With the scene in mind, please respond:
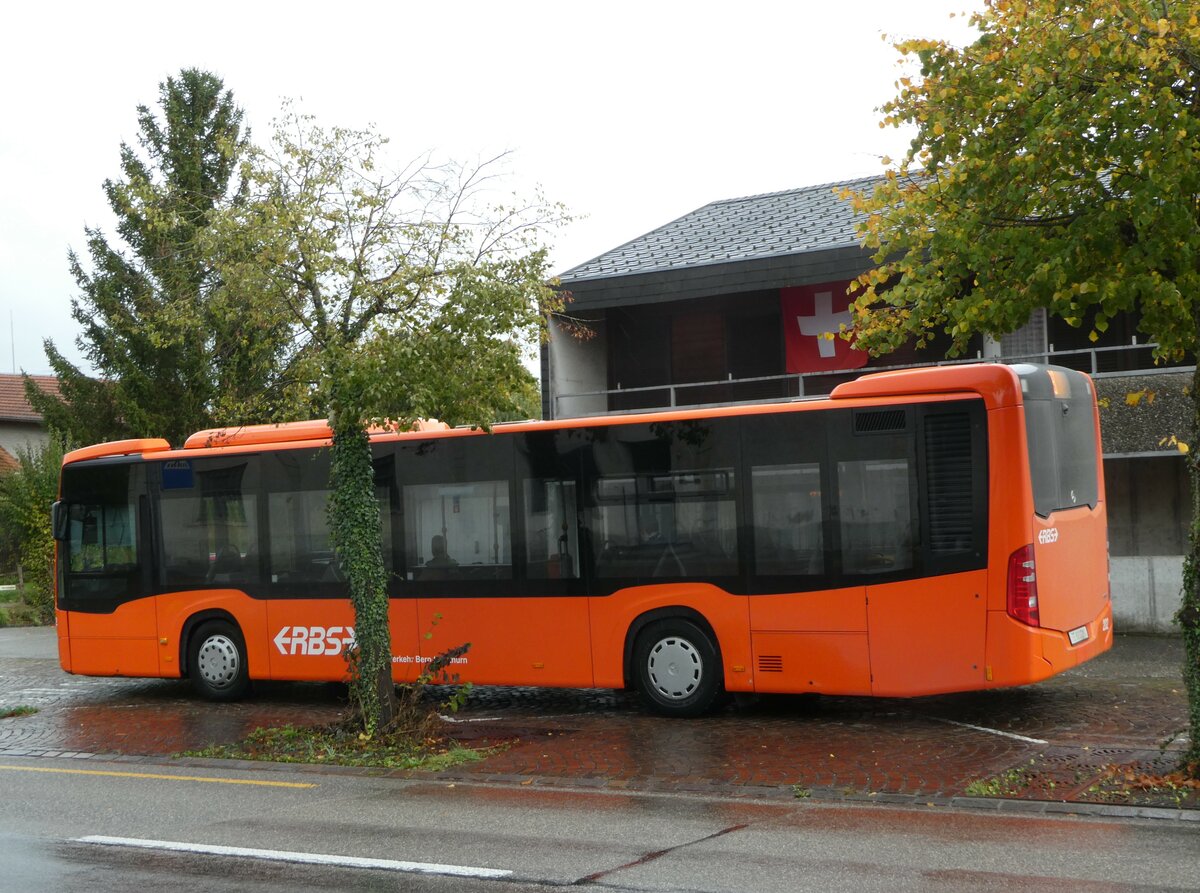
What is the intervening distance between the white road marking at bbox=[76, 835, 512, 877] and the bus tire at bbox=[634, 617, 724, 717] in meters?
5.53

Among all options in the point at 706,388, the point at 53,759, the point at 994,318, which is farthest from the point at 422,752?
the point at 706,388

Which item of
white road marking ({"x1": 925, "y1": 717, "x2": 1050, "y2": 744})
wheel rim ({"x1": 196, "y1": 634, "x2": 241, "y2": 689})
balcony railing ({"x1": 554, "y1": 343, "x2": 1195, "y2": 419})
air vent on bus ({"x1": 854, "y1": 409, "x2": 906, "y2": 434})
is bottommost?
white road marking ({"x1": 925, "y1": 717, "x2": 1050, "y2": 744})

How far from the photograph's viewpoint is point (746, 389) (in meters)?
23.4

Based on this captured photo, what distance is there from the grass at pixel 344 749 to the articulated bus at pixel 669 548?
190 centimetres

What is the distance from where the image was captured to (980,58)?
990cm

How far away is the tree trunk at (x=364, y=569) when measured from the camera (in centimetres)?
1185

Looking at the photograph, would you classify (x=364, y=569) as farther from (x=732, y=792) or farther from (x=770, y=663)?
(x=732, y=792)

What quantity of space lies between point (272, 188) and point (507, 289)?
2318 millimetres

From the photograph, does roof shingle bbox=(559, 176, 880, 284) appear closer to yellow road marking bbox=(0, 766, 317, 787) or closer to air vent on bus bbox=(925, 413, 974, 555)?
air vent on bus bbox=(925, 413, 974, 555)

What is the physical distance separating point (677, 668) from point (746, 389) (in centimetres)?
1120

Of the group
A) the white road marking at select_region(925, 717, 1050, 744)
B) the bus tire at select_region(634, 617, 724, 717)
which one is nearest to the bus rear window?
the white road marking at select_region(925, 717, 1050, 744)

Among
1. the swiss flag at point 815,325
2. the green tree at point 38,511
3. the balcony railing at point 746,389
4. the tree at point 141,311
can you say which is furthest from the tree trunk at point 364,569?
the green tree at point 38,511

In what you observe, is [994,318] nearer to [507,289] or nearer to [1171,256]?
[1171,256]

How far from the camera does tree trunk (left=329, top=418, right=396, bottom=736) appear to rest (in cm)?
1185
